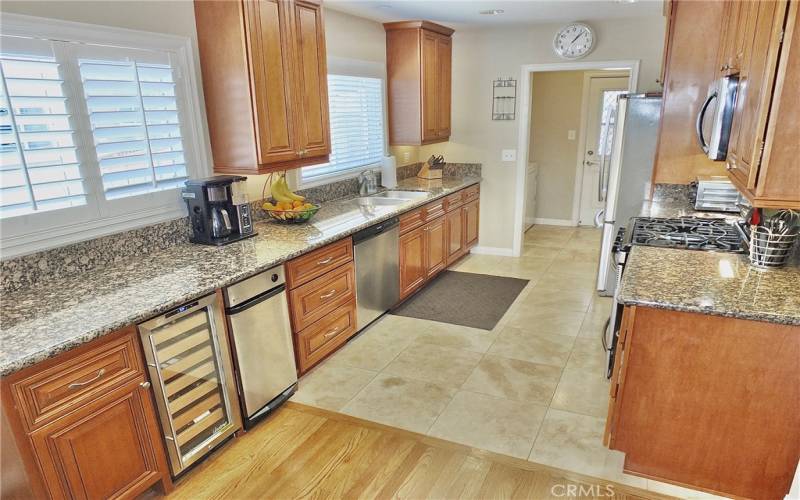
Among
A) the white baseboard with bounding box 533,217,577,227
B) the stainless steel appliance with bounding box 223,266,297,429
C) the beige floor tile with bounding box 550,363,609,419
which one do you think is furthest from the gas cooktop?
the white baseboard with bounding box 533,217,577,227

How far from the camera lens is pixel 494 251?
18.1ft

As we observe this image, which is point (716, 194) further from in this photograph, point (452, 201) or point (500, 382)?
point (452, 201)

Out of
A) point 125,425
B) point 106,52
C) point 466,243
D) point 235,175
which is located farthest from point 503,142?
point 125,425

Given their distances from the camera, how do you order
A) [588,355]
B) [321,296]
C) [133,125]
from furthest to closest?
[588,355] < [321,296] < [133,125]

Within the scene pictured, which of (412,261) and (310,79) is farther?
(412,261)

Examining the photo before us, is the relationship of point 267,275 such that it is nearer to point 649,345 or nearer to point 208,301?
point 208,301

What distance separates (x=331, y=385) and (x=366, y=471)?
0.76 metres

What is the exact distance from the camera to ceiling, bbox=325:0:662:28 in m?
3.66

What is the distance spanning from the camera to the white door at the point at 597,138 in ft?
19.9

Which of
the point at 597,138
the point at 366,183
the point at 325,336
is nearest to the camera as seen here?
the point at 325,336

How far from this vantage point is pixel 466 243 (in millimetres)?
5223

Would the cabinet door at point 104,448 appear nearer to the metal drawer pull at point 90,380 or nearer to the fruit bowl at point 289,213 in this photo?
the metal drawer pull at point 90,380

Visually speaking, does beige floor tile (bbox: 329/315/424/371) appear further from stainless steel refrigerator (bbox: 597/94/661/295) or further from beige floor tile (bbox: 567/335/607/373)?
stainless steel refrigerator (bbox: 597/94/661/295)

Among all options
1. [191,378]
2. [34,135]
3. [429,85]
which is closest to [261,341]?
[191,378]
